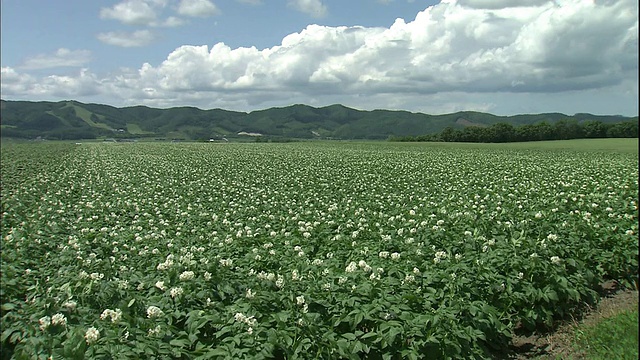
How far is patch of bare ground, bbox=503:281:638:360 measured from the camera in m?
5.84

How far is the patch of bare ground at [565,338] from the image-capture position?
584cm

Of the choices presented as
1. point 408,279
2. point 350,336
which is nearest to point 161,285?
point 350,336

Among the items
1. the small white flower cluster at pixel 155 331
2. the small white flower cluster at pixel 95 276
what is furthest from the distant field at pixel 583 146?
the small white flower cluster at pixel 155 331

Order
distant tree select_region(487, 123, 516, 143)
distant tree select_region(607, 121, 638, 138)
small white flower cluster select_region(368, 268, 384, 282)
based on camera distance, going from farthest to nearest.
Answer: distant tree select_region(487, 123, 516, 143) < distant tree select_region(607, 121, 638, 138) < small white flower cluster select_region(368, 268, 384, 282)

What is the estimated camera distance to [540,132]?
93312 millimetres

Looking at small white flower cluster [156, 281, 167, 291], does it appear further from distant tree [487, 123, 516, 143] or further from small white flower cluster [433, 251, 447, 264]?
distant tree [487, 123, 516, 143]

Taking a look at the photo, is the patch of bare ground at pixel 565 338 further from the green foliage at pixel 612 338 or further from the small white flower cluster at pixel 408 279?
the small white flower cluster at pixel 408 279

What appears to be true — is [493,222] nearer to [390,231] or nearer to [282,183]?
[390,231]

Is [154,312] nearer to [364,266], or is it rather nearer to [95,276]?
[95,276]

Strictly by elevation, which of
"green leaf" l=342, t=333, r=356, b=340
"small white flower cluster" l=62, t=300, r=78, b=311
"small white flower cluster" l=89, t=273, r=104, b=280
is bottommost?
"green leaf" l=342, t=333, r=356, b=340

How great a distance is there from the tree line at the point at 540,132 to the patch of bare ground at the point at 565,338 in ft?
303

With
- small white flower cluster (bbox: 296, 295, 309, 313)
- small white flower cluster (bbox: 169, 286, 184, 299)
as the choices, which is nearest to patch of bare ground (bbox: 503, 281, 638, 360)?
small white flower cluster (bbox: 296, 295, 309, 313)

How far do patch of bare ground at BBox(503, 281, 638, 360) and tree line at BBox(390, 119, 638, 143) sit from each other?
303 ft

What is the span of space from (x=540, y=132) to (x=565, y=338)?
97.3 meters
